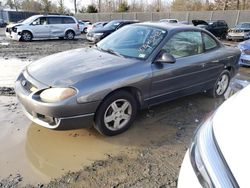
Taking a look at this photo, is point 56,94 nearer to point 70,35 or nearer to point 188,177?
point 188,177

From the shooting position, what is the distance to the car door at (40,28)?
17.3 meters

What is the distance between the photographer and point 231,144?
147 cm

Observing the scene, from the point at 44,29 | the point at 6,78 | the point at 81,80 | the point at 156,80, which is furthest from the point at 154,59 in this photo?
the point at 44,29

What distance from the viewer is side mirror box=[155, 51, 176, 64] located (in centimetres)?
409

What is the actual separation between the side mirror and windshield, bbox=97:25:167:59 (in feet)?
0.52

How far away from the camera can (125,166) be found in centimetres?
333

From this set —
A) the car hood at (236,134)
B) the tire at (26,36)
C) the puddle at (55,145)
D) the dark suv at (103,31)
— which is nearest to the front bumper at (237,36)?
the dark suv at (103,31)

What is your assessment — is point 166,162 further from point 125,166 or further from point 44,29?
point 44,29

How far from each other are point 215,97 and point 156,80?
2.19 meters

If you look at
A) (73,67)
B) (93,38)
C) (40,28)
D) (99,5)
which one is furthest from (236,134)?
(99,5)

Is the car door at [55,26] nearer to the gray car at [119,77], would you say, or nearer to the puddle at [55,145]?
the gray car at [119,77]

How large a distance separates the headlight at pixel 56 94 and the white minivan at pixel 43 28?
1487cm

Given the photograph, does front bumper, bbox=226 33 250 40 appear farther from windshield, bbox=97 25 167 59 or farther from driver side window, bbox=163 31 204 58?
windshield, bbox=97 25 167 59

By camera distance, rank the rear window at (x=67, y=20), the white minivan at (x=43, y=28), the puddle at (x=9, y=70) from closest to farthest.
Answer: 1. the puddle at (x=9, y=70)
2. the white minivan at (x=43, y=28)
3. the rear window at (x=67, y=20)
